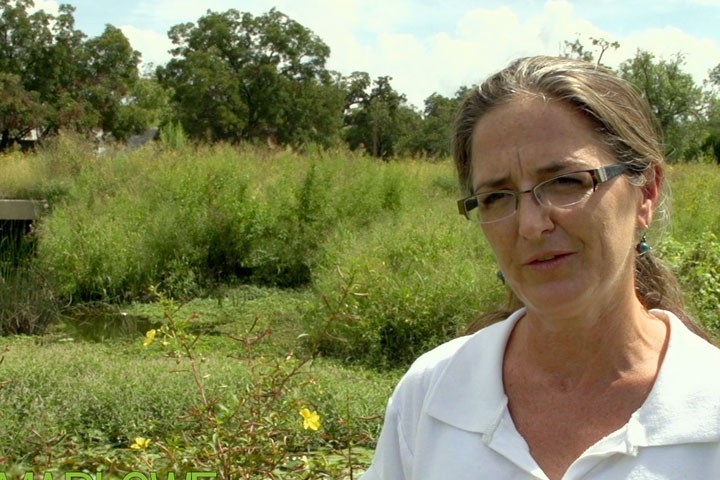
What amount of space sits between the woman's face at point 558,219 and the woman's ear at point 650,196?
0.03m

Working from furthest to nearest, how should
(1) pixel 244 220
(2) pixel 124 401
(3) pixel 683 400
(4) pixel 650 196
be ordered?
(1) pixel 244 220
(2) pixel 124 401
(4) pixel 650 196
(3) pixel 683 400

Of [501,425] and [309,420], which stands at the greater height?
[501,425]

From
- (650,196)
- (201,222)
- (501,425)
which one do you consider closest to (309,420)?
(501,425)

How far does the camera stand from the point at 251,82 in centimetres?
3378

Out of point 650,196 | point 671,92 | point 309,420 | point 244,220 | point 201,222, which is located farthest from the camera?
point 671,92

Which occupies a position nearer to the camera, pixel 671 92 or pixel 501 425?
pixel 501 425

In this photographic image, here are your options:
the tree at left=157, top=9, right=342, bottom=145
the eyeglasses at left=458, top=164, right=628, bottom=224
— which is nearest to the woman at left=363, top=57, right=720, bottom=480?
the eyeglasses at left=458, top=164, right=628, bottom=224

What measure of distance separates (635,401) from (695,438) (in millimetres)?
132

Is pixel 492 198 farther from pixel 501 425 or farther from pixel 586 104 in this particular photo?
pixel 501 425

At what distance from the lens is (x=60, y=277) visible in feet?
35.4

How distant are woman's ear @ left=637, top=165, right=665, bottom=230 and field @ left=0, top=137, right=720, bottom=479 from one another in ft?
0.52

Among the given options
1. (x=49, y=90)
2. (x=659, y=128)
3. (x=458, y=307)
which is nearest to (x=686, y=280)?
(x=458, y=307)

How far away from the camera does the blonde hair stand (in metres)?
1.45

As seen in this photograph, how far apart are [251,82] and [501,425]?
109ft
